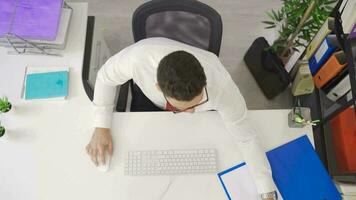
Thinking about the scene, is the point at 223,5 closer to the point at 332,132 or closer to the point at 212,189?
the point at 332,132

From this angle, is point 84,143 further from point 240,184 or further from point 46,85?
point 240,184

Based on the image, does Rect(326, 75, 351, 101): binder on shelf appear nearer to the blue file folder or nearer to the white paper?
the blue file folder

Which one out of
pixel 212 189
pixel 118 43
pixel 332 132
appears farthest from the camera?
pixel 118 43

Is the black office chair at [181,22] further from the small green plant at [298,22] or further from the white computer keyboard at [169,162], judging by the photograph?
the small green plant at [298,22]

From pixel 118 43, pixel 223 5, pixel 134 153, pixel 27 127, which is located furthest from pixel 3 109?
pixel 223 5

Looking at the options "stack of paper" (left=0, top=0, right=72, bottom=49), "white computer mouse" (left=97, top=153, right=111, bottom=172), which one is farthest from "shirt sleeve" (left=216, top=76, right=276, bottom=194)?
"stack of paper" (left=0, top=0, right=72, bottom=49)

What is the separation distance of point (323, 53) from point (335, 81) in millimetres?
168

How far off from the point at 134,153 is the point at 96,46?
0.74m

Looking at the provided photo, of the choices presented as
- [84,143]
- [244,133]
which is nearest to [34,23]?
[84,143]

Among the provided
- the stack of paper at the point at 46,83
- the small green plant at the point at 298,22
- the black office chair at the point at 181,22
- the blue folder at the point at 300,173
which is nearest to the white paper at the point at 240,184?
the blue folder at the point at 300,173

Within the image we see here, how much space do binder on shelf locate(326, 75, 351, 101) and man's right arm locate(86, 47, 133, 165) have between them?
113cm

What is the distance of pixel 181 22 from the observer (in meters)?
1.44

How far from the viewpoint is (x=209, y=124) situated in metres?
1.43

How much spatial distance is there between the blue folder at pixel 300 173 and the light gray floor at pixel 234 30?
3.00 ft
